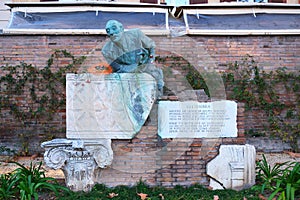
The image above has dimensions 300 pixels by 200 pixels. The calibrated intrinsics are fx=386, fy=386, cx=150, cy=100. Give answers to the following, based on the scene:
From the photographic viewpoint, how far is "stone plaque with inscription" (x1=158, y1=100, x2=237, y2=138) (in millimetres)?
5309

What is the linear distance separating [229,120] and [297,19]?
Result: 5.00 m

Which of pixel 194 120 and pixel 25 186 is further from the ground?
pixel 194 120

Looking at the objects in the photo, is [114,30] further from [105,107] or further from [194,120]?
[194,120]

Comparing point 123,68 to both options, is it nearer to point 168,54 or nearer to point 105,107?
point 105,107

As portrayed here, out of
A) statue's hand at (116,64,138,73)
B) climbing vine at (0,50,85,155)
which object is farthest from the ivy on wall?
statue's hand at (116,64,138,73)

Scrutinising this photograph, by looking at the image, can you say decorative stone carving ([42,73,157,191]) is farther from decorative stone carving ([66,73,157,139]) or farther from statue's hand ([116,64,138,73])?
statue's hand ([116,64,138,73])

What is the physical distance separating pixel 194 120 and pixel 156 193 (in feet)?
3.65

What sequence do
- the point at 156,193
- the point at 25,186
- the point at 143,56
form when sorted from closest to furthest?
the point at 25,186
the point at 156,193
the point at 143,56

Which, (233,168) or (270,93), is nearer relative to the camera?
(233,168)

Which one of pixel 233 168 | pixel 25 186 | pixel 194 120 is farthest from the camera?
pixel 194 120

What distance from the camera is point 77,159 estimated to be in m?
5.07

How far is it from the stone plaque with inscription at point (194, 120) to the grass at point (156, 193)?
2.41 ft

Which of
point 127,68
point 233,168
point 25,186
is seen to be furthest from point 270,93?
point 25,186

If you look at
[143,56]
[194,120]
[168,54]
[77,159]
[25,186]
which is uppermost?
[168,54]
